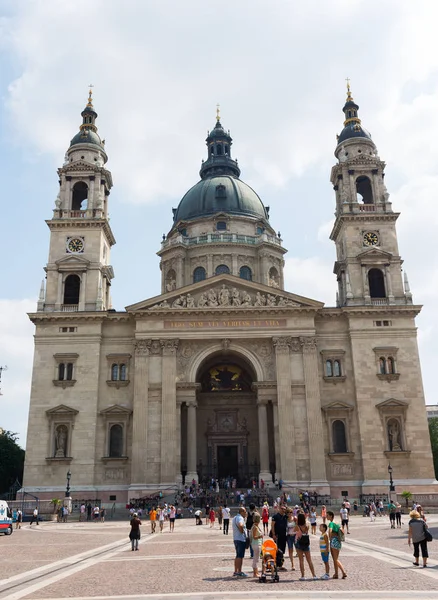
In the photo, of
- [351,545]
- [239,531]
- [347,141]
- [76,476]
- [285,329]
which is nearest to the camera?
[239,531]

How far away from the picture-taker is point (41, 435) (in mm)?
45562

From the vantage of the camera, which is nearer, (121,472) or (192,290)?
(121,472)

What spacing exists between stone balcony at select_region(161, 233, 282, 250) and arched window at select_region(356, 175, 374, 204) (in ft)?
39.0

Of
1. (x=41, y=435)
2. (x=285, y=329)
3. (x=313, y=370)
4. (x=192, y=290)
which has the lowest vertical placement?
(x=41, y=435)

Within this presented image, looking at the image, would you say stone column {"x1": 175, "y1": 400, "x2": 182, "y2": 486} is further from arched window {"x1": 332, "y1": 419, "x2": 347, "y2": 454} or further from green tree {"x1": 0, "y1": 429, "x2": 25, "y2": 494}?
green tree {"x1": 0, "y1": 429, "x2": 25, "y2": 494}

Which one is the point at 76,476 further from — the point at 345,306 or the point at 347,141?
the point at 347,141

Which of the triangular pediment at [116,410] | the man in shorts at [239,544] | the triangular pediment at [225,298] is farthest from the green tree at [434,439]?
the man in shorts at [239,544]

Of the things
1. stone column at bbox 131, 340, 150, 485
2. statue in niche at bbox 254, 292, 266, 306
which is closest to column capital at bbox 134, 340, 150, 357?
stone column at bbox 131, 340, 150, 485

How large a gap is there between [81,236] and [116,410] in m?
15.9

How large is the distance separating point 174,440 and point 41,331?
14.3 metres

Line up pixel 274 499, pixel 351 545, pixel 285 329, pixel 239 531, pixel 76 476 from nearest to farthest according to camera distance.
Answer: pixel 239 531, pixel 351 545, pixel 274 499, pixel 76 476, pixel 285 329

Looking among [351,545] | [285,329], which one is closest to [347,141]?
[285,329]

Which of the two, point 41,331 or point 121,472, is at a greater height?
point 41,331

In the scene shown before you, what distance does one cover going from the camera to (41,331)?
48.2 meters
